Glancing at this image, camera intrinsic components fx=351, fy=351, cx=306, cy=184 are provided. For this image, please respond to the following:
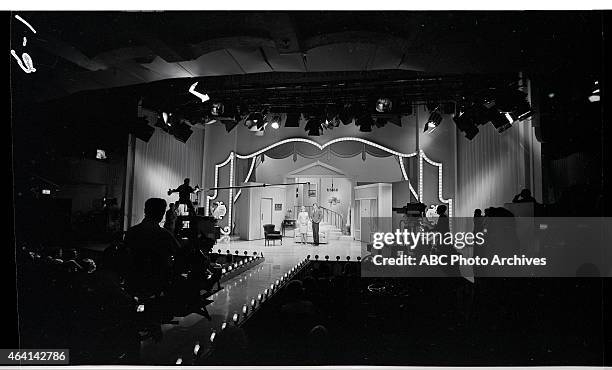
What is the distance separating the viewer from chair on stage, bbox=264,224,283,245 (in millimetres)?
1650

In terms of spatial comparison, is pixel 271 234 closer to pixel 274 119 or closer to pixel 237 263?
pixel 237 263

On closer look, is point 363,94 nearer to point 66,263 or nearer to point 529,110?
point 529,110

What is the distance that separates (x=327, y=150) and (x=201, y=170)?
24.2 inches

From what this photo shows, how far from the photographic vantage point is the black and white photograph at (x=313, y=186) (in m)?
1.62

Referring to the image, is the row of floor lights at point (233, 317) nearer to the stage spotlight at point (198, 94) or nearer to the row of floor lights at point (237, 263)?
the row of floor lights at point (237, 263)

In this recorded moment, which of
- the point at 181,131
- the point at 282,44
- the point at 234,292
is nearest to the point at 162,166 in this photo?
the point at 181,131

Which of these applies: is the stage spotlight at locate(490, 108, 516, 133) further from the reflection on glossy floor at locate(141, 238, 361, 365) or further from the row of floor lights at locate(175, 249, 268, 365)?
the row of floor lights at locate(175, 249, 268, 365)

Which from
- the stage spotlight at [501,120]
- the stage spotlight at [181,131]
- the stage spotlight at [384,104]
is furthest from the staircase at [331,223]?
the stage spotlight at [501,120]

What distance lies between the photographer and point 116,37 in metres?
1.65

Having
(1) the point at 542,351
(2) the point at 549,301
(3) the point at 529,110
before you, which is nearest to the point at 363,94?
(3) the point at 529,110

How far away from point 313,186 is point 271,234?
0.99 feet

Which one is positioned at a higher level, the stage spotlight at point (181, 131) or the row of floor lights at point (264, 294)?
the stage spotlight at point (181, 131)

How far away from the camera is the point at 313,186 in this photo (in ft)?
5.45

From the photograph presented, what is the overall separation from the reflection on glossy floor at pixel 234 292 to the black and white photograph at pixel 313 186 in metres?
0.01
